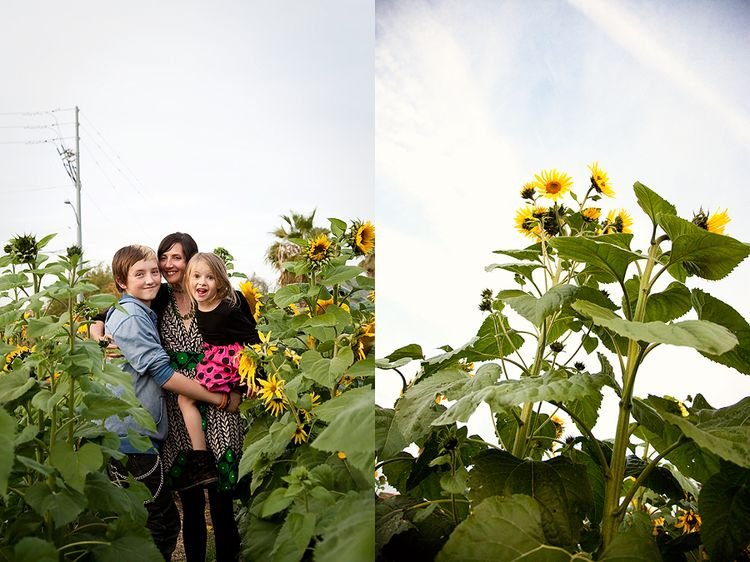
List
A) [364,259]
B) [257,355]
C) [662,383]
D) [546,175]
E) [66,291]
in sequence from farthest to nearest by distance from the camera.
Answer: [662,383]
[546,175]
[364,259]
[257,355]
[66,291]

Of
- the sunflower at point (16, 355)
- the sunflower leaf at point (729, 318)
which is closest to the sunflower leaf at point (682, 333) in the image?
the sunflower leaf at point (729, 318)

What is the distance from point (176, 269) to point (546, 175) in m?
0.76

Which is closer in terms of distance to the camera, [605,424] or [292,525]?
[292,525]

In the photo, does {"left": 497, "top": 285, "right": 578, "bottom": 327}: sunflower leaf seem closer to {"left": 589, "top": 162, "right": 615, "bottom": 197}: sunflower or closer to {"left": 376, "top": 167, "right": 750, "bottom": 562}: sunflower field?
{"left": 376, "top": 167, "right": 750, "bottom": 562}: sunflower field

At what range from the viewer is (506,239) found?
2375 mm

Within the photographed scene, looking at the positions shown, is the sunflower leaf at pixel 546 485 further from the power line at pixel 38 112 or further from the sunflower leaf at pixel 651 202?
the power line at pixel 38 112

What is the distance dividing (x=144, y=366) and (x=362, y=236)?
424 millimetres

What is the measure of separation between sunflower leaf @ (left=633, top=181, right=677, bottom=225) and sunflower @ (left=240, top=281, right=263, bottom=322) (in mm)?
663

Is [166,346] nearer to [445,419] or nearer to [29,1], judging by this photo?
[445,419]

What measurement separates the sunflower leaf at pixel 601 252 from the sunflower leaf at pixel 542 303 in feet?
0.19

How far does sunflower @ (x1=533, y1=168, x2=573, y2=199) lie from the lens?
1531 mm

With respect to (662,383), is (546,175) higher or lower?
higher

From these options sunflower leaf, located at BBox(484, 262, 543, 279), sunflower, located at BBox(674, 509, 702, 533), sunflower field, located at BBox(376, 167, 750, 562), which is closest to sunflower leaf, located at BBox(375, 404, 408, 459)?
sunflower field, located at BBox(376, 167, 750, 562)

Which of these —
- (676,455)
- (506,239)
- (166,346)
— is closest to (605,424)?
(506,239)
